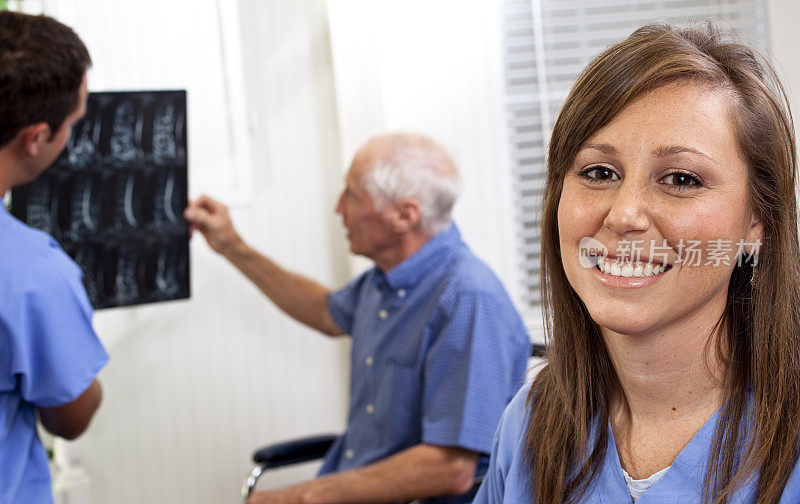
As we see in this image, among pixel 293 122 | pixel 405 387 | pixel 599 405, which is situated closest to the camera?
pixel 599 405

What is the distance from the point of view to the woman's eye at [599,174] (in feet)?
2.92

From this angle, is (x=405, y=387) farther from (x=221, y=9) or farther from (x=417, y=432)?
(x=221, y=9)

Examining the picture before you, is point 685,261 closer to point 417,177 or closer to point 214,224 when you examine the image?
point 417,177

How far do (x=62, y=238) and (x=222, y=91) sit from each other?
27.5 inches

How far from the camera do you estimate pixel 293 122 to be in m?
2.39

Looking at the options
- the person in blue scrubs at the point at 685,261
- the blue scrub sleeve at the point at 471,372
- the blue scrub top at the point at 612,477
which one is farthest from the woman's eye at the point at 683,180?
the blue scrub sleeve at the point at 471,372

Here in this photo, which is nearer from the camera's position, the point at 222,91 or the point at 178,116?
the point at 178,116

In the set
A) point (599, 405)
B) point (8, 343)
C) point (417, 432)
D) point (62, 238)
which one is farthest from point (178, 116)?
point (599, 405)

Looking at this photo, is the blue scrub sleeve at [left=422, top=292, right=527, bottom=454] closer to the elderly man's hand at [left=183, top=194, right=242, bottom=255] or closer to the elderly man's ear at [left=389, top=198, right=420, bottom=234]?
the elderly man's ear at [left=389, top=198, right=420, bottom=234]

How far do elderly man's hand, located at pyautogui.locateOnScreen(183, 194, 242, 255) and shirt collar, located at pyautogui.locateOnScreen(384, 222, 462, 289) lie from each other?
21.5 inches

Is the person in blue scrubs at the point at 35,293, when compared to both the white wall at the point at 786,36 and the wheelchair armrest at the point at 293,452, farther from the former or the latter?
the white wall at the point at 786,36

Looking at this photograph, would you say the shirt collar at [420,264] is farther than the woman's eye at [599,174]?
Yes

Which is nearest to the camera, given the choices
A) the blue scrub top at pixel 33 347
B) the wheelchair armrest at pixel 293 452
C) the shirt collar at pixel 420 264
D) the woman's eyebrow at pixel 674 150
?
the woman's eyebrow at pixel 674 150

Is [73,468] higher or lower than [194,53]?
lower
